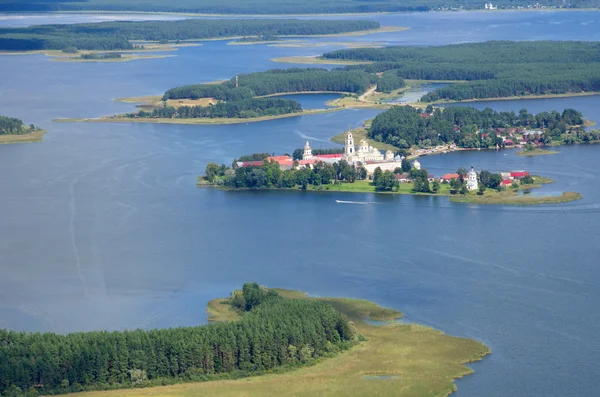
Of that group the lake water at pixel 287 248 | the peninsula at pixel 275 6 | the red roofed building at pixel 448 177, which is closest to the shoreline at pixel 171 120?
the lake water at pixel 287 248

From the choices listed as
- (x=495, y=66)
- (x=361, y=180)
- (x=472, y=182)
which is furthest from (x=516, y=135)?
(x=495, y=66)

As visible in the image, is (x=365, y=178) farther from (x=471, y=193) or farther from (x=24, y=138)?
(x=24, y=138)

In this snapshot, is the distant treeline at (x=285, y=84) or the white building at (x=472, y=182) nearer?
the white building at (x=472, y=182)

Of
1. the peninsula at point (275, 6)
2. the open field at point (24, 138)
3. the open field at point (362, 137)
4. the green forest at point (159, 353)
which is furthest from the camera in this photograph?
the peninsula at point (275, 6)

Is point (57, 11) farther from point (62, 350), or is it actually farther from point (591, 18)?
point (62, 350)

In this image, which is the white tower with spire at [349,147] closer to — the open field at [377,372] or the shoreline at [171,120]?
the shoreline at [171,120]

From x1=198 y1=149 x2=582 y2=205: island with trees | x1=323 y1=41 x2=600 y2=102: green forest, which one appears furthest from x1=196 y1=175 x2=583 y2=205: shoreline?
x1=323 y1=41 x2=600 y2=102: green forest
